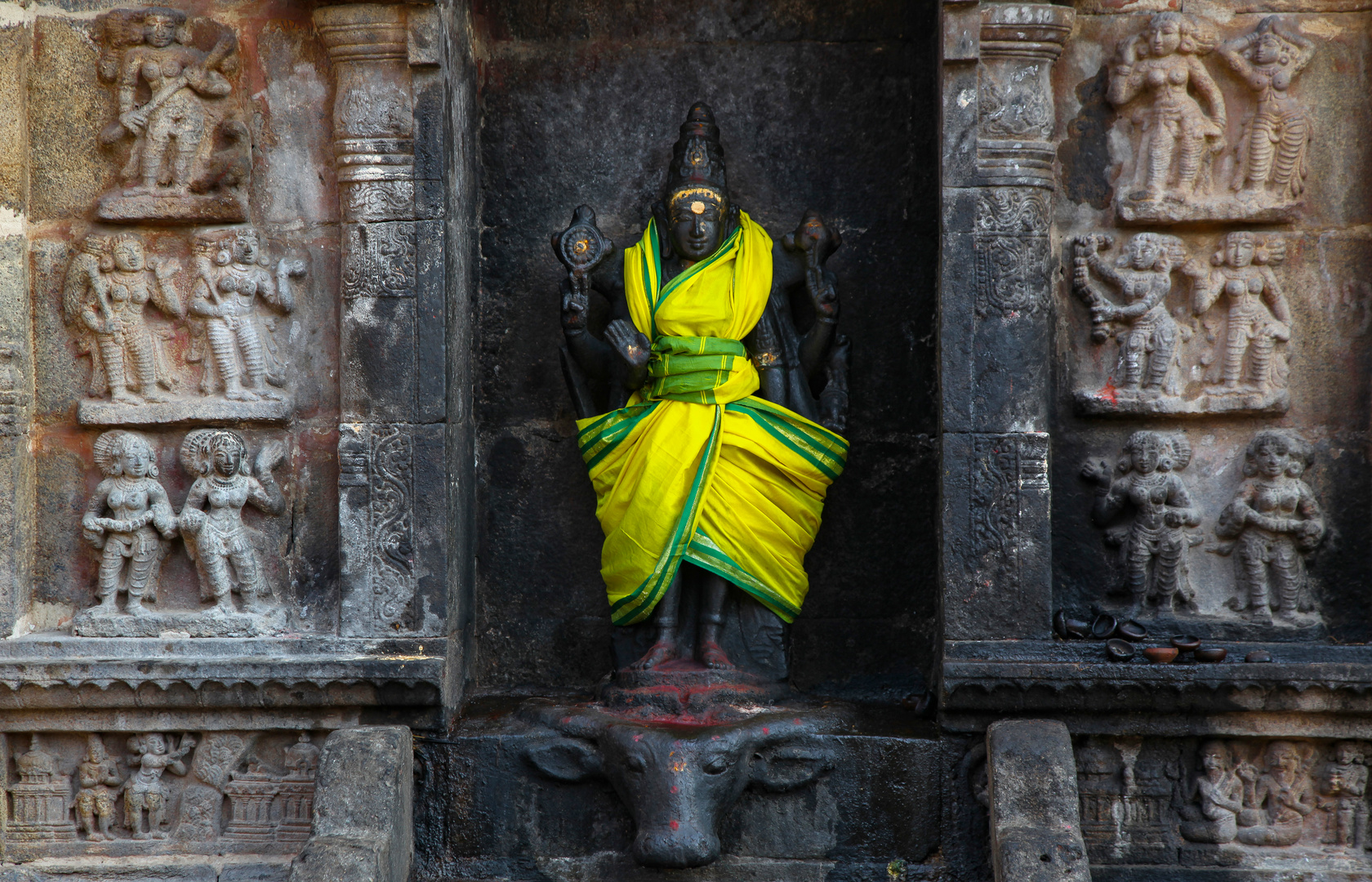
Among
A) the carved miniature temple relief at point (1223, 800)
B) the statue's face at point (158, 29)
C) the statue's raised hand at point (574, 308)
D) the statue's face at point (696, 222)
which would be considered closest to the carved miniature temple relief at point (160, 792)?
the statue's raised hand at point (574, 308)

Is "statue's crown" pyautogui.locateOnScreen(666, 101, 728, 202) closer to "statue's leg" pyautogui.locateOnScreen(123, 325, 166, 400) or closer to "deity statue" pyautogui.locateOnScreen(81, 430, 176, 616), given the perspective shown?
"statue's leg" pyautogui.locateOnScreen(123, 325, 166, 400)

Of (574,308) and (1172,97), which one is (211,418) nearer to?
(574,308)

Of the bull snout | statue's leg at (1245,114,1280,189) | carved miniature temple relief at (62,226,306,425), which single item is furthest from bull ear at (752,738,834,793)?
statue's leg at (1245,114,1280,189)

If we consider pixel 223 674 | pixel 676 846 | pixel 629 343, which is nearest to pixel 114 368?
pixel 223 674

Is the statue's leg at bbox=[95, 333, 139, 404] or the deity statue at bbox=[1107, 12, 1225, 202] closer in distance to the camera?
the deity statue at bbox=[1107, 12, 1225, 202]

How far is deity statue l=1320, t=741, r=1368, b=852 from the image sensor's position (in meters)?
5.12

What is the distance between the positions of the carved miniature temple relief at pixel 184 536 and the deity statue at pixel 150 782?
46cm

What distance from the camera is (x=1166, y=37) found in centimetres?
535

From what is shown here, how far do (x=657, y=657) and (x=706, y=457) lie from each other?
899 millimetres

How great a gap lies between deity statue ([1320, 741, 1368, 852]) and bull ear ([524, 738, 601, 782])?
296 centimetres

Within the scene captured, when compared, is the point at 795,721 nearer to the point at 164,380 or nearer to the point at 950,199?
the point at 950,199

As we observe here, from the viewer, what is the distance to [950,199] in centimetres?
528

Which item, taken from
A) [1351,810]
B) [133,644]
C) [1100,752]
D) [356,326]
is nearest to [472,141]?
[356,326]

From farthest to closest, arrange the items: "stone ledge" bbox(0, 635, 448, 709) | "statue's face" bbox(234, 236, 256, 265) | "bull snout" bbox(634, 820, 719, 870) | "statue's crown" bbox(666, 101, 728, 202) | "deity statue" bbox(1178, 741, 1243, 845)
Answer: "statue's crown" bbox(666, 101, 728, 202) → "statue's face" bbox(234, 236, 256, 265) → "stone ledge" bbox(0, 635, 448, 709) → "deity statue" bbox(1178, 741, 1243, 845) → "bull snout" bbox(634, 820, 719, 870)
